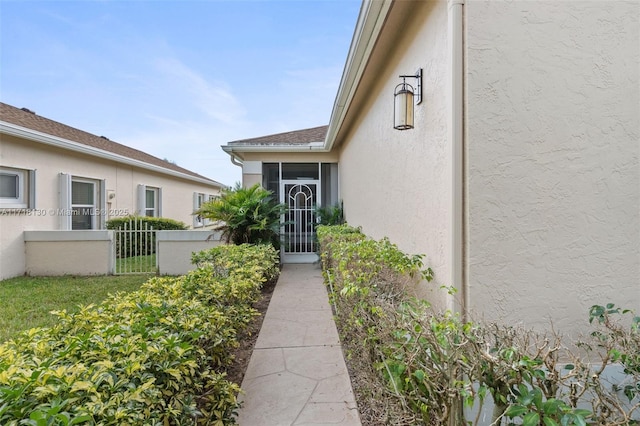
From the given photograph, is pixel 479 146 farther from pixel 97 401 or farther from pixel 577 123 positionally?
pixel 97 401

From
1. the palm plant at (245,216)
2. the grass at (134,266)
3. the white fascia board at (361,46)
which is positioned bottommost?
the grass at (134,266)

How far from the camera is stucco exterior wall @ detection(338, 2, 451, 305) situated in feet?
8.83

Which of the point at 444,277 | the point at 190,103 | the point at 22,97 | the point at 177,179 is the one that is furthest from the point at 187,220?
the point at 444,277

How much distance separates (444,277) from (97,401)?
2.42 metres

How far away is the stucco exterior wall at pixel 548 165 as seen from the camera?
96.0 inches

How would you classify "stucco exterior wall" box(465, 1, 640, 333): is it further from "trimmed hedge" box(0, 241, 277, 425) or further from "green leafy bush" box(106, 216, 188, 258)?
"green leafy bush" box(106, 216, 188, 258)

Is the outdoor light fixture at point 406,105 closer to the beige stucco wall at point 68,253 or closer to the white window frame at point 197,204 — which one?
the beige stucco wall at point 68,253

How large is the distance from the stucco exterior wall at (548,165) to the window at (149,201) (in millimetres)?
13559

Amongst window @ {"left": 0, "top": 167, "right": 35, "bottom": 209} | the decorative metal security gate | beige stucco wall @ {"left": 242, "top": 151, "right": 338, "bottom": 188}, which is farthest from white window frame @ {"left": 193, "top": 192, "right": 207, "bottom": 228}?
window @ {"left": 0, "top": 167, "right": 35, "bottom": 209}

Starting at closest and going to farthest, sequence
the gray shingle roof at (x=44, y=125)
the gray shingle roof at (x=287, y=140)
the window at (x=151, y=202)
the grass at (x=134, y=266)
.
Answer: the gray shingle roof at (x=44, y=125), the grass at (x=134, y=266), the gray shingle roof at (x=287, y=140), the window at (x=151, y=202)

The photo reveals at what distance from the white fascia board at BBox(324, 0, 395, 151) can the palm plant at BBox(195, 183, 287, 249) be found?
3141mm

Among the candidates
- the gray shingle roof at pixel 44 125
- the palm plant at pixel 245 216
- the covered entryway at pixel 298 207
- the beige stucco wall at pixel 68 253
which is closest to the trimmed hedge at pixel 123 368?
the palm plant at pixel 245 216

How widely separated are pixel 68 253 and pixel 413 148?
9.45m

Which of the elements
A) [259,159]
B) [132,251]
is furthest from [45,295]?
[259,159]
